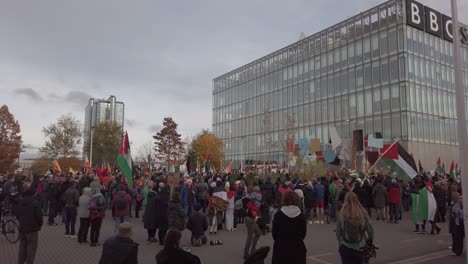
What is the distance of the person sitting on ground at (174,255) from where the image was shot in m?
4.68

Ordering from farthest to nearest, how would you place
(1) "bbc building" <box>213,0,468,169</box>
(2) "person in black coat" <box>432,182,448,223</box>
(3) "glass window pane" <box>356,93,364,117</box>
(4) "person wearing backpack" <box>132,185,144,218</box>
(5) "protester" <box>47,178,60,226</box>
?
1. (3) "glass window pane" <box>356,93,364,117</box>
2. (1) "bbc building" <box>213,0,468,169</box>
3. (4) "person wearing backpack" <box>132,185,144,218</box>
4. (5) "protester" <box>47,178,60,226</box>
5. (2) "person in black coat" <box>432,182,448,223</box>

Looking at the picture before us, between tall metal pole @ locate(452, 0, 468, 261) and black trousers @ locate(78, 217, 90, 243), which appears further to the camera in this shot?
black trousers @ locate(78, 217, 90, 243)

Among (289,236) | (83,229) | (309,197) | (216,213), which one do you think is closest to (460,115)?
(289,236)

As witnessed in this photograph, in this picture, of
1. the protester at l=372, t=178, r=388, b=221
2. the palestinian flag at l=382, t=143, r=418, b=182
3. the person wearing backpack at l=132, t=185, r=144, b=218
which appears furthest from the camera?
the person wearing backpack at l=132, t=185, r=144, b=218

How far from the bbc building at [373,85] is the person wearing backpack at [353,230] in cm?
3184

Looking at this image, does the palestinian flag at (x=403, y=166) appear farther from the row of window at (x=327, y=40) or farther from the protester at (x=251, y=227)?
the row of window at (x=327, y=40)

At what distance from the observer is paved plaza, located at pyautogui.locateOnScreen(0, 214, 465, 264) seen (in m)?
10.1

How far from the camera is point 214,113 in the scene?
292 ft

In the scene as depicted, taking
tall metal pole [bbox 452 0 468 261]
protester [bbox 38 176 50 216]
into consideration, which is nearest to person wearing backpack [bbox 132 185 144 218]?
protester [bbox 38 176 50 216]

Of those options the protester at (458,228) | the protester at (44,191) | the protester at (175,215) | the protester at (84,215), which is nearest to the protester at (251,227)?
the protester at (175,215)

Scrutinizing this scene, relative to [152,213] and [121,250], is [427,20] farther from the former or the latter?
[152,213]

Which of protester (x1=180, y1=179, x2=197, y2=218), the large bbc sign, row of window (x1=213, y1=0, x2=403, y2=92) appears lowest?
protester (x1=180, y1=179, x2=197, y2=218)

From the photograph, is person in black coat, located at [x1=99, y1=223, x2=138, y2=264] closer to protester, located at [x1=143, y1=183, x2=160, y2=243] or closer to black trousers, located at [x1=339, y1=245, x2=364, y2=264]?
black trousers, located at [x1=339, y1=245, x2=364, y2=264]

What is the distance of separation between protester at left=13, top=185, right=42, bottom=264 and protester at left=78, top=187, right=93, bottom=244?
9.85 ft
